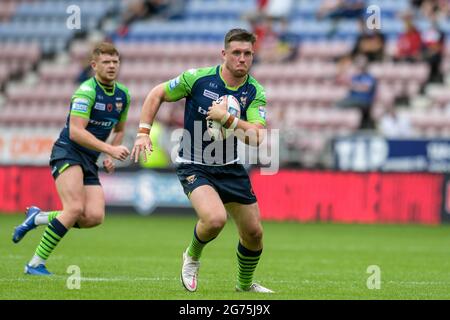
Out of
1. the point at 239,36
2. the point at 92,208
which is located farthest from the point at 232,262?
the point at 239,36

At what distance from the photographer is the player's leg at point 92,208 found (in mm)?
11203

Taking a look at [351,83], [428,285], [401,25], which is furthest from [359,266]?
[401,25]

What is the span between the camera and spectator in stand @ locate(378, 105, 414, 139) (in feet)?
75.3

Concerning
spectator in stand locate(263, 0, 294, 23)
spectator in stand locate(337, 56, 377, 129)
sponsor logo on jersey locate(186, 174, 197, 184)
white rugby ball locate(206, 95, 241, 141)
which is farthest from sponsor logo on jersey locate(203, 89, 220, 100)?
spectator in stand locate(263, 0, 294, 23)

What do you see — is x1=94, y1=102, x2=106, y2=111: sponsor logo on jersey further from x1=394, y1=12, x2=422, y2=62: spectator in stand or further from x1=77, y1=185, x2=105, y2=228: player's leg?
x1=394, y1=12, x2=422, y2=62: spectator in stand

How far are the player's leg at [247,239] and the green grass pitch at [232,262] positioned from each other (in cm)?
24

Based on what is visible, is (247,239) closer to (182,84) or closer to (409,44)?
(182,84)

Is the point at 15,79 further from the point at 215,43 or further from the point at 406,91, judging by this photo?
the point at 406,91

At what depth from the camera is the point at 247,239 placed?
9484 millimetres

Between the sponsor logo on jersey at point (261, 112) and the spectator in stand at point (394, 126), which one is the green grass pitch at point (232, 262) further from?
the spectator in stand at point (394, 126)

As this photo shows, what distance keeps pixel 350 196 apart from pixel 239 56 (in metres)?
12.7

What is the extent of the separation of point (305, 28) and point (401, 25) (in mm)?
2565

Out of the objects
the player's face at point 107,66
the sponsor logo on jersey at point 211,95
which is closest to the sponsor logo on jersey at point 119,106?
the player's face at point 107,66

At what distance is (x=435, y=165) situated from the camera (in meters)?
21.4
